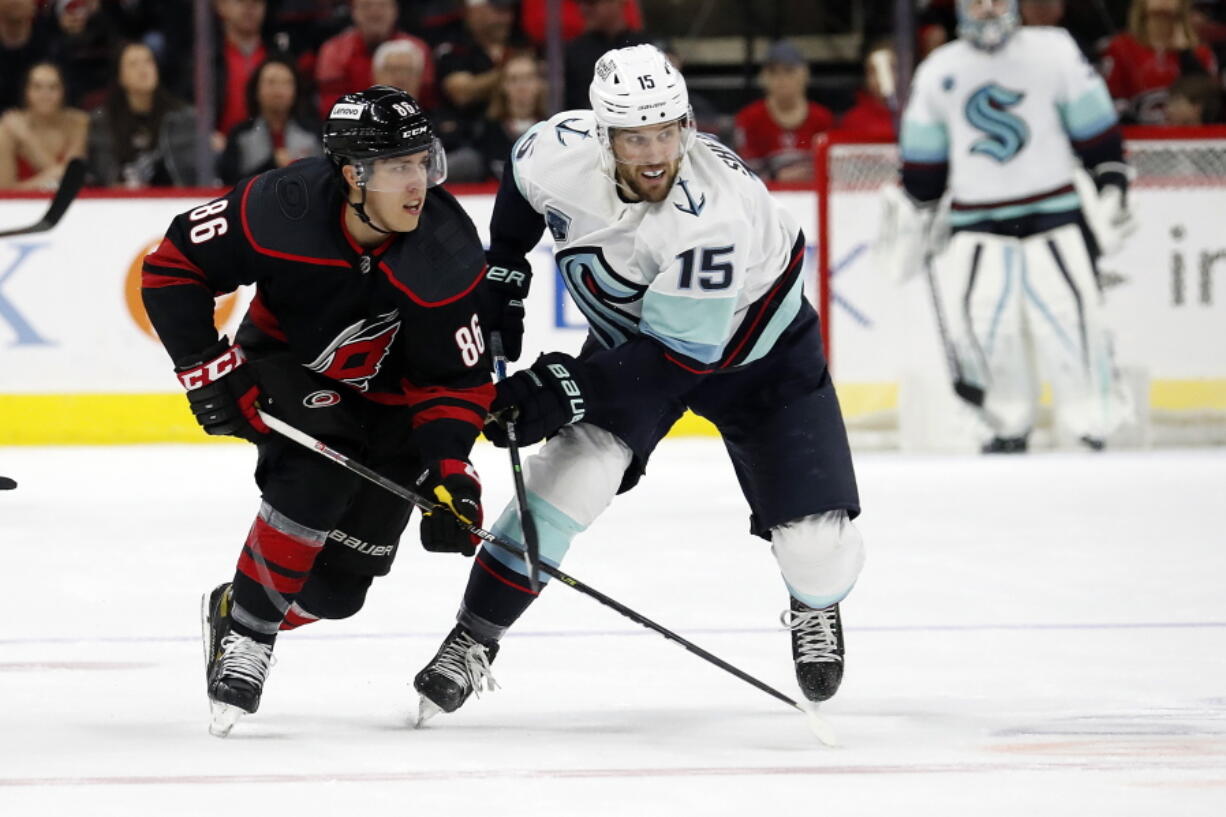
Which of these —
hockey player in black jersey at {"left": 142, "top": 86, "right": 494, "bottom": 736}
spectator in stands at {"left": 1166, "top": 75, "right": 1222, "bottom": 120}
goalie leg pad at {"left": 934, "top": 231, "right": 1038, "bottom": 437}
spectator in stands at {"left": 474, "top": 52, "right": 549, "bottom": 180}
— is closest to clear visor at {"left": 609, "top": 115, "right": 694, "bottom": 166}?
hockey player in black jersey at {"left": 142, "top": 86, "right": 494, "bottom": 736}

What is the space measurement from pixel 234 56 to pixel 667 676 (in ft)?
13.3

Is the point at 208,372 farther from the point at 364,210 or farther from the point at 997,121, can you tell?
the point at 997,121

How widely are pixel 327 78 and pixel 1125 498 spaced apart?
9.79 feet

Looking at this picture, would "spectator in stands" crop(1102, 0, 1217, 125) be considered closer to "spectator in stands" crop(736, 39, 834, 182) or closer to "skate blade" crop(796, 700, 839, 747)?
"spectator in stands" crop(736, 39, 834, 182)

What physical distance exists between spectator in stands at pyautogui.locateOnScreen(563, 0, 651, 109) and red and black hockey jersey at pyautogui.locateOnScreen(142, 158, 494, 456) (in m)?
3.89

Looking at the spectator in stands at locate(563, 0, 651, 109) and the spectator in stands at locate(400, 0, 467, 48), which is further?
the spectator in stands at locate(400, 0, 467, 48)

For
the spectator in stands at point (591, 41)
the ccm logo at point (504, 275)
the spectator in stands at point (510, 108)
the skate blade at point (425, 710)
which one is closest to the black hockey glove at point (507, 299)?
the ccm logo at point (504, 275)

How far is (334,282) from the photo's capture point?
9.56 ft

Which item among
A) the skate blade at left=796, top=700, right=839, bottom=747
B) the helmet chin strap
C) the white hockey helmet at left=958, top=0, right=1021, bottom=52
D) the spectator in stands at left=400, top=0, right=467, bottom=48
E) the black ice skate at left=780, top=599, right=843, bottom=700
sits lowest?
the spectator in stands at left=400, top=0, right=467, bottom=48

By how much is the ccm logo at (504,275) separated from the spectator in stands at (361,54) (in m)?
3.73

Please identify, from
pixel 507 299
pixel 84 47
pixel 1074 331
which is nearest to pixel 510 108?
pixel 84 47

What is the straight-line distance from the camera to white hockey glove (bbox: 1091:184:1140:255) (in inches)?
252

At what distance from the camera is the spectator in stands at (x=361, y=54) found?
6.88m

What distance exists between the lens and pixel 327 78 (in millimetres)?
6934
